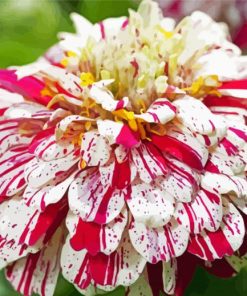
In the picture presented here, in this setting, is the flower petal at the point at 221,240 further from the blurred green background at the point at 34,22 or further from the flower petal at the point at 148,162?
the blurred green background at the point at 34,22

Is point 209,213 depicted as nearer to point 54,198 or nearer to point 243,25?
point 54,198

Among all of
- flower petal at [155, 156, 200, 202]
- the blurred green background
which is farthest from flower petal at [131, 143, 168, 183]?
the blurred green background

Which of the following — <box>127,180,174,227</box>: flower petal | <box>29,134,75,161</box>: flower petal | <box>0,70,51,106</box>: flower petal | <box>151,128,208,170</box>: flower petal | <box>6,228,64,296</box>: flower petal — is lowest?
<box>6,228,64,296</box>: flower petal

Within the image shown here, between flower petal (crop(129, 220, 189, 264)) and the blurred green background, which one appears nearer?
flower petal (crop(129, 220, 189, 264))

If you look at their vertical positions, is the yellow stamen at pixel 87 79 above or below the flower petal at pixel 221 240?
above

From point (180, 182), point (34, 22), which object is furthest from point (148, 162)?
point (34, 22)

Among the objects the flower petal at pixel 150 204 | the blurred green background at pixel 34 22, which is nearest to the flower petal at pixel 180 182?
the flower petal at pixel 150 204

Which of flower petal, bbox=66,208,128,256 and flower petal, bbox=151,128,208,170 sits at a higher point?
flower petal, bbox=151,128,208,170

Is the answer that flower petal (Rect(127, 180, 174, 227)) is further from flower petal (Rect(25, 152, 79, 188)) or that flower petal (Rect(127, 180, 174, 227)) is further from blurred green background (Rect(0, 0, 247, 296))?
blurred green background (Rect(0, 0, 247, 296))

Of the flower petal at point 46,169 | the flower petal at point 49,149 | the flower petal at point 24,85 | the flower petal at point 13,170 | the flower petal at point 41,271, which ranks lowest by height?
the flower petal at point 41,271

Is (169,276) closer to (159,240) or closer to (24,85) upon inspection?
(159,240)

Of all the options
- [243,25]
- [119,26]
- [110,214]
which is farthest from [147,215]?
[243,25]
